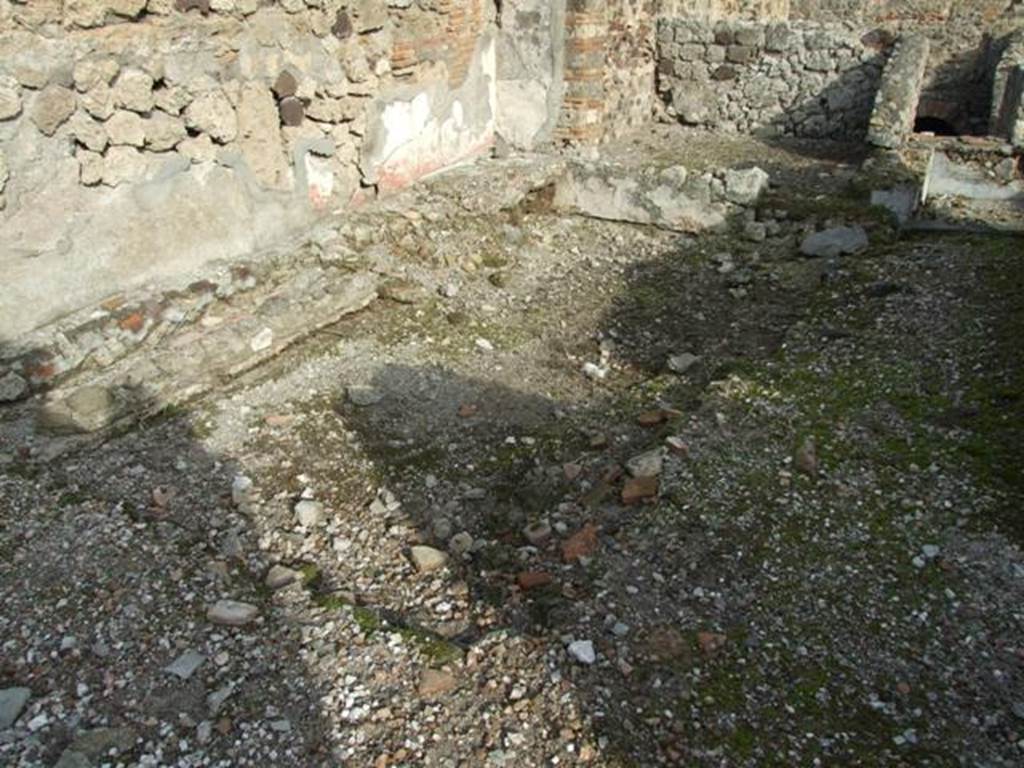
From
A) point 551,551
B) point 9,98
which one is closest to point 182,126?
point 9,98

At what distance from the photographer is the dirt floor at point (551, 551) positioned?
245cm

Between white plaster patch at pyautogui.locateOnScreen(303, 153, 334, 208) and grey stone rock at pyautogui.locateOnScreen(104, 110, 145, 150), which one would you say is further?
white plaster patch at pyautogui.locateOnScreen(303, 153, 334, 208)

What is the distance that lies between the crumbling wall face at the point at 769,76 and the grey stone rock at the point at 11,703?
318 inches

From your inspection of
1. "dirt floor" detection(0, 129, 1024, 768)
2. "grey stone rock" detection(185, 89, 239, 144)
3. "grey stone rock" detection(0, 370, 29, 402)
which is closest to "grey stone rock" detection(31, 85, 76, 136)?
"grey stone rock" detection(185, 89, 239, 144)

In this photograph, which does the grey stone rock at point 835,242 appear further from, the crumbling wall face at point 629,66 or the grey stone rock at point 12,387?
the grey stone rock at point 12,387

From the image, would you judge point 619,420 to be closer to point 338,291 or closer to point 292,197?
point 338,291

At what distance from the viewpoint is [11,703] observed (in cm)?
246

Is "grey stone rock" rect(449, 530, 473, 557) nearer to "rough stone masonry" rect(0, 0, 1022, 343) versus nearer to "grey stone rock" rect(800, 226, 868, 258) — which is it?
"rough stone masonry" rect(0, 0, 1022, 343)

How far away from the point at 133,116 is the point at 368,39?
194 centimetres

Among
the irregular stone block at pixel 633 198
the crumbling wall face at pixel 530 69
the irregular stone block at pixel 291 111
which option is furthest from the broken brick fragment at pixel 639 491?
the crumbling wall face at pixel 530 69

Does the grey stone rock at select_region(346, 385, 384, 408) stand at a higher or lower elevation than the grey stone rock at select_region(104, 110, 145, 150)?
lower

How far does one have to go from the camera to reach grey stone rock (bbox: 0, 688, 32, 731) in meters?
2.41

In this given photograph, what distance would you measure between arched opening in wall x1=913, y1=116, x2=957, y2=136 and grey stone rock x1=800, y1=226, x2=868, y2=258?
25.6ft

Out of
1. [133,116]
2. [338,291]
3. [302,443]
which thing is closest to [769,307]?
[338,291]
